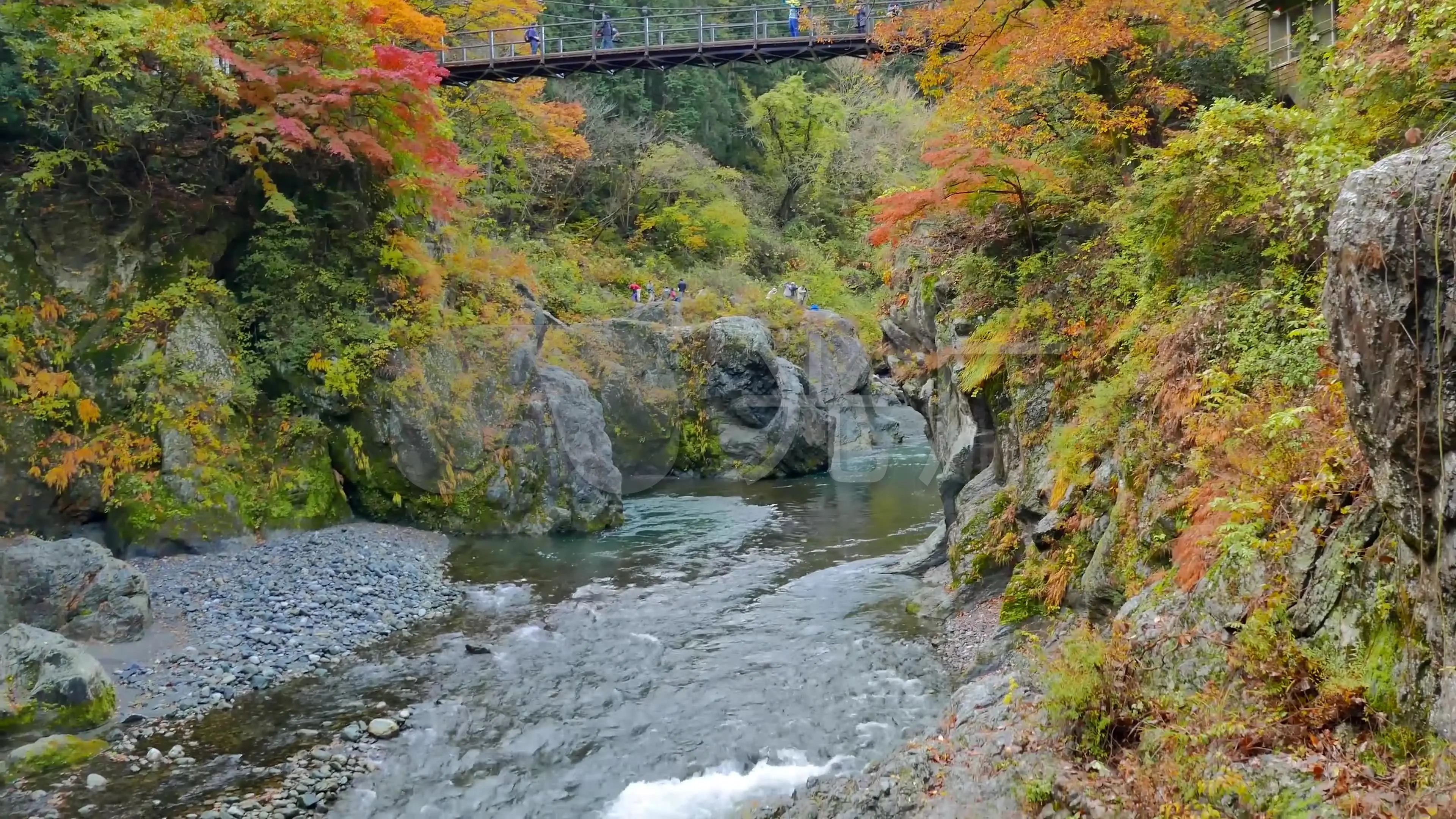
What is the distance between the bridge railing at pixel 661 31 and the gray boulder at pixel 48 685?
14.7 meters

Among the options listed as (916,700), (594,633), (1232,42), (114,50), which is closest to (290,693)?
(594,633)

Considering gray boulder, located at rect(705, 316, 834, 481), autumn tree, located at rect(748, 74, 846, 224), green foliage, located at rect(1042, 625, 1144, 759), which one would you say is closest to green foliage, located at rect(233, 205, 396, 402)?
gray boulder, located at rect(705, 316, 834, 481)

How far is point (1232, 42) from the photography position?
13.7 m

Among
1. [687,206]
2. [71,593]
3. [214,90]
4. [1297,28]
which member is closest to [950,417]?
[1297,28]

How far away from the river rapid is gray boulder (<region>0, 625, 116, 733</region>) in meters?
3.27

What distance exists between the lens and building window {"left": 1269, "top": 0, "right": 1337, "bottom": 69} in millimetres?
12453

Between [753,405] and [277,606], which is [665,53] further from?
[277,606]

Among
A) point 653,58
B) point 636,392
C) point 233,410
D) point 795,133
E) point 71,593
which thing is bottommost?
point 71,593

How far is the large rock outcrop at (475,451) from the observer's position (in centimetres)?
1770

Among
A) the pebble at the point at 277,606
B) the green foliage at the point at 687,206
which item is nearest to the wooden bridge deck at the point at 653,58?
the green foliage at the point at 687,206

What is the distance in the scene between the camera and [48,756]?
8.24m

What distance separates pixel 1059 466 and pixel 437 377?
13.2 m

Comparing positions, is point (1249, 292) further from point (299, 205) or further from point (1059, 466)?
point (299, 205)

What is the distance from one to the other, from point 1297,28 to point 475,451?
54.3ft
